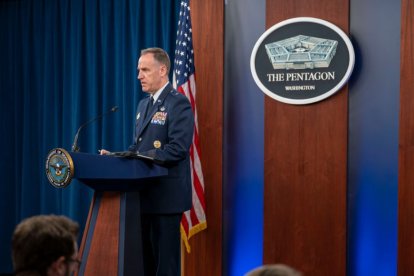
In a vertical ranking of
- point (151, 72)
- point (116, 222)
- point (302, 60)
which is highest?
point (302, 60)

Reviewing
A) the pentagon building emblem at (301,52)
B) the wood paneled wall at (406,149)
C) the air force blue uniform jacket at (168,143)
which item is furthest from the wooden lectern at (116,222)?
the wood paneled wall at (406,149)

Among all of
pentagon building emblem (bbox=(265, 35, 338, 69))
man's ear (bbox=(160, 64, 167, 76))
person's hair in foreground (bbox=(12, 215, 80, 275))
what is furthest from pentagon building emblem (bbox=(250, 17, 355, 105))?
person's hair in foreground (bbox=(12, 215, 80, 275))

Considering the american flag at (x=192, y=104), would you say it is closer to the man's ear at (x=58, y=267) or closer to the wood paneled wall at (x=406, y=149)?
the wood paneled wall at (x=406, y=149)

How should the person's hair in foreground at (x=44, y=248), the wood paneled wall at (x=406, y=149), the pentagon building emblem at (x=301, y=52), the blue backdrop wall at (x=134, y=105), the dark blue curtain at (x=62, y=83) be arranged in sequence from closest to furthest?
the person's hair in foreground at (x=44, y=248) < the wood paneled wall at (x=406, y=149) < the blue backdrop wall at (x=134, y=105) < the pentagon building emblem at (x=301, y=52) < the dark blue curtain at (x=62, y=83)

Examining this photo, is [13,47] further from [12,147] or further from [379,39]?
[379,39]

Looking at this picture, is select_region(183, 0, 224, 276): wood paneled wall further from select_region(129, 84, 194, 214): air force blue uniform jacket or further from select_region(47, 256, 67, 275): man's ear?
select_region(47, 256, 67, 275): man's ear

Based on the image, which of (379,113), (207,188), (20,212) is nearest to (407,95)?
(379,113)

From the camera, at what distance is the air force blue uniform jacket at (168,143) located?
3.60 m

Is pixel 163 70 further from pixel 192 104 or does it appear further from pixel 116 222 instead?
pixel 116 222

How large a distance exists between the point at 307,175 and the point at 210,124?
0.76 meters

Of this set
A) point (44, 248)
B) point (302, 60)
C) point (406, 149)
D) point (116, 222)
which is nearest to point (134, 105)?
point (302, 60)

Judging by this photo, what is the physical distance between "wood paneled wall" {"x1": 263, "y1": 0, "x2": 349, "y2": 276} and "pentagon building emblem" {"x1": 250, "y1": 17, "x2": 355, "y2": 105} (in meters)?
0.06

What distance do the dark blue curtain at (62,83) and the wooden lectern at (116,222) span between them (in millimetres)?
1753

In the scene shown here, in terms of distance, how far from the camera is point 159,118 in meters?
3.66
